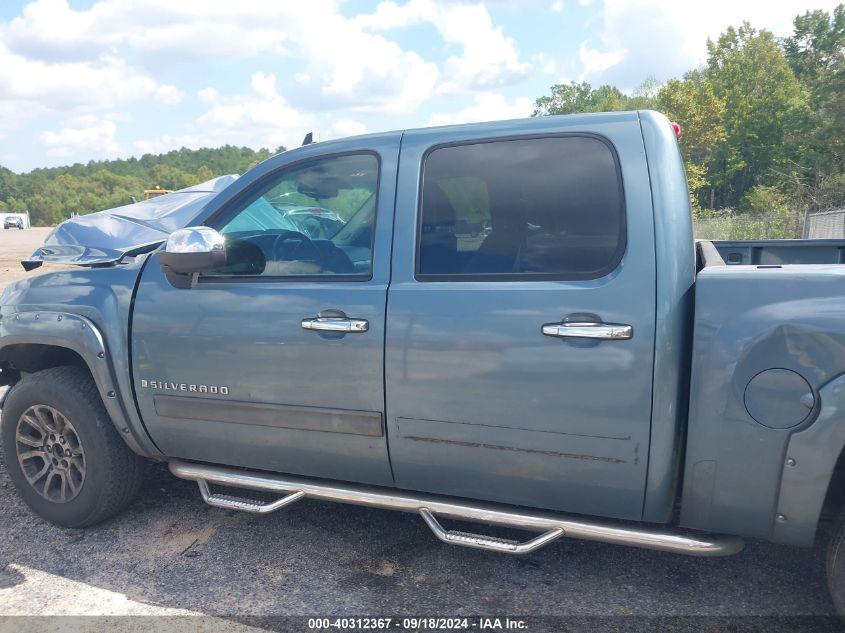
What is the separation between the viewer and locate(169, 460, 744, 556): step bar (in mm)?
2377

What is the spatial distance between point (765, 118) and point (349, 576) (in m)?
50.6

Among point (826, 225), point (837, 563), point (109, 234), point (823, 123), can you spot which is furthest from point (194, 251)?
point (823, 123)

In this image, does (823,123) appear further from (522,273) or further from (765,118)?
(522,273)

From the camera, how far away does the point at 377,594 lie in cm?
285

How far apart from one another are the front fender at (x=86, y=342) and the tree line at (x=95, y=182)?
2989 inches

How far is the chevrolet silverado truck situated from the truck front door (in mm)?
11

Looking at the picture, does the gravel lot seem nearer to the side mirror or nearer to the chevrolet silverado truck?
the chevrolet silverado truck

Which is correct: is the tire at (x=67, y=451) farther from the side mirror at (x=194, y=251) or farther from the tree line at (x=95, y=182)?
the tree line at (x=95, y=182)

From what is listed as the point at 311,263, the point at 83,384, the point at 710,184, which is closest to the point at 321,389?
the point at 311,263

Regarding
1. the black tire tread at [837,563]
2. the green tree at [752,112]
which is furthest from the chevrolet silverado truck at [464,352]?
the green tree at [752,112]

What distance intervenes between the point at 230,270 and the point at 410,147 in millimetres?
993

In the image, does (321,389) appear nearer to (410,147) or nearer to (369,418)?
(369,418)

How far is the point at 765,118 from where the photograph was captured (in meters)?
45.4

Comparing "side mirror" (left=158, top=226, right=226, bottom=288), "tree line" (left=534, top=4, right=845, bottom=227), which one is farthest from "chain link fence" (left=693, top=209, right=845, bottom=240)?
"tree line" (left=534, top=4, right=845, bottom=227)
